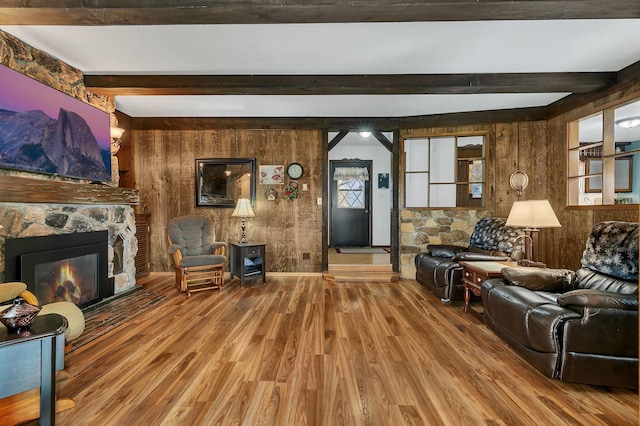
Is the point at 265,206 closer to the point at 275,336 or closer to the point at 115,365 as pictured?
the point at 275,336

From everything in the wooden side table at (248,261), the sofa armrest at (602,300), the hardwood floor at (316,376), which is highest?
the sofa armrest at (602,300)

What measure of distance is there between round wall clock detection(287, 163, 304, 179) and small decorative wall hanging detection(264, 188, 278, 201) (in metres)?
0.38

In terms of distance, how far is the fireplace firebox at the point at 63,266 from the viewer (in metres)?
2.42

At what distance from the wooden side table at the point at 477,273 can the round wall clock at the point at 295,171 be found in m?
2.74

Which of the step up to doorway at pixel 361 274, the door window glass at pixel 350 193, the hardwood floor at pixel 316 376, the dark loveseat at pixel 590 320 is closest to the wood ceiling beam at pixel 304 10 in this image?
the dark loveseat at pixel 590 320

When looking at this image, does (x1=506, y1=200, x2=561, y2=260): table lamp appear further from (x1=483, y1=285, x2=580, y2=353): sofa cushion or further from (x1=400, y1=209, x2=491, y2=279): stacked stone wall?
(x1=400, y1=209, x2=491, y2=279): stacked stone wall

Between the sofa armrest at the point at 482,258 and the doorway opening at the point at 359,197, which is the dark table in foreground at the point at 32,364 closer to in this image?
the sofa armrest at the point at 482,258

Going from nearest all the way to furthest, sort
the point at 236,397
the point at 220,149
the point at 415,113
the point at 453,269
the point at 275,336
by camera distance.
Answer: the point at 236,397
the point at 275,336
the point at 453,269
the point at 415,113
the point at 220,149

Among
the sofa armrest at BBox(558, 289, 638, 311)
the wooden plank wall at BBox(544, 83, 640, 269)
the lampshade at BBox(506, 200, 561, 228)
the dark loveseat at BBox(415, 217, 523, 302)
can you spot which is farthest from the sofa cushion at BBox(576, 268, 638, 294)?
the wooden plank wall at BBox(544, 83, 640, 269)

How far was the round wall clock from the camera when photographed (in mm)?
4711

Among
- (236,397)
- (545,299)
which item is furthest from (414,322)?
(236,397)

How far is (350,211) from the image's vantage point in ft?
22.7

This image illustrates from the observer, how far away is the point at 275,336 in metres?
2.51

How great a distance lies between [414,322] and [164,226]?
161 inches
